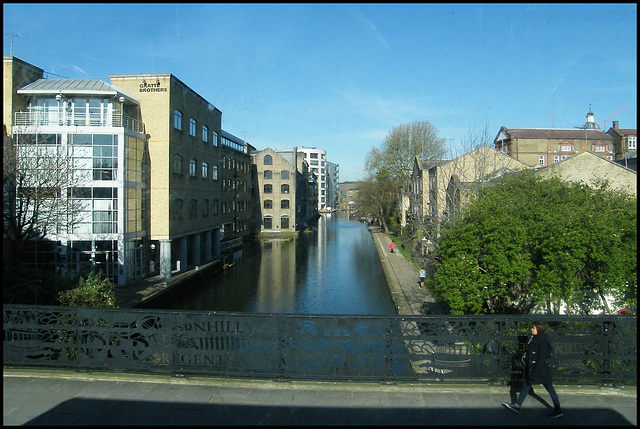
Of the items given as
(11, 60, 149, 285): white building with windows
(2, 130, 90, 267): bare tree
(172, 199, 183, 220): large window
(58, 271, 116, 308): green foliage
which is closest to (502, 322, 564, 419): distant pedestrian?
(58, 271, 116, 308): green foliage

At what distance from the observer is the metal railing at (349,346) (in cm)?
505

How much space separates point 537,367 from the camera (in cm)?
463

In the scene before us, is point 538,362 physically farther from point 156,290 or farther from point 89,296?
point 156,290

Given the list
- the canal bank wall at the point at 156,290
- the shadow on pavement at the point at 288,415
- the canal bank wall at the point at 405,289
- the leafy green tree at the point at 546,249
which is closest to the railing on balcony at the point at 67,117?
the canal bank wall at the point at 156,290

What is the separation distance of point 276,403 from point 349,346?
1074 millimetres

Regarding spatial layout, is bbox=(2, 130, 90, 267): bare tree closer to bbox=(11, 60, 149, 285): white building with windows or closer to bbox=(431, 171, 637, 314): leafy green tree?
bbox=(11, 60, 149, 285): white building with windows

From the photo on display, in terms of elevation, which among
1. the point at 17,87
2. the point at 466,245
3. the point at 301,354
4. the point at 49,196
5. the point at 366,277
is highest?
the point at 17,87

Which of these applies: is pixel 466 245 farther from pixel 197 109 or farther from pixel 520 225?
pixel 197 109

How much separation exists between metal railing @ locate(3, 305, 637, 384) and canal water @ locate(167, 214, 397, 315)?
11285mm

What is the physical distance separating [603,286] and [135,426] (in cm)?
791

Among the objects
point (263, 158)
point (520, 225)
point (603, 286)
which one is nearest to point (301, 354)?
point (520, 225)

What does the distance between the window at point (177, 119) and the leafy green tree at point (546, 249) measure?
16245 mm

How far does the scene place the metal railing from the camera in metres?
5.05

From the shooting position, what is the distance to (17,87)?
17641 mm
